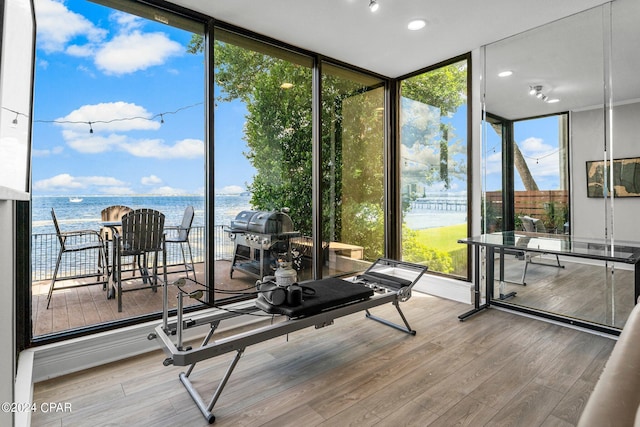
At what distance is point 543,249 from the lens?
285 cm

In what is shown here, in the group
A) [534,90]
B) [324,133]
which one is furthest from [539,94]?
[324,133]

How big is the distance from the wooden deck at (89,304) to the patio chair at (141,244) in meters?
0.07

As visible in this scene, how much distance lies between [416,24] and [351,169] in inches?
68.6

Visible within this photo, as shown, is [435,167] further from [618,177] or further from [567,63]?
[618,177]

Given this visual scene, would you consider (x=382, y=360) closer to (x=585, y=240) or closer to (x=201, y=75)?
(x=585, y=240)

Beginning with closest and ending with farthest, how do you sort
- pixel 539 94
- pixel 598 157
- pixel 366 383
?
1. pixel 366 383
2. pixel 598 157
3. pixel 539 94

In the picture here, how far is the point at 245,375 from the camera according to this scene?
2.23 metres

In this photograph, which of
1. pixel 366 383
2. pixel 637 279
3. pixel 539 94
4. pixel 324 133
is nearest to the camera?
pixel 366 383

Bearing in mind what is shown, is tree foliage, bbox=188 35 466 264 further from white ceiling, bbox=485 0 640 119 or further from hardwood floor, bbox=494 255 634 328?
hardwood floor, bbox=494 255 634 328

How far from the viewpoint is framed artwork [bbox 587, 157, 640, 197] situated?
2.73m

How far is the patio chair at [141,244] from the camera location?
287cm

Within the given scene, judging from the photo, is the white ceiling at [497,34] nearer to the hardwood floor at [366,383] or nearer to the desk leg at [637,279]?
the desk leg at [637,279]

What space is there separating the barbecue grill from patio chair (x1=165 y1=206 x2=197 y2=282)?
15.3 inches

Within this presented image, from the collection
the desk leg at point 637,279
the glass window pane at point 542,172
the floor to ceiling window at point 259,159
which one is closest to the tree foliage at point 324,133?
the floor to ceiling window at point 259,159
